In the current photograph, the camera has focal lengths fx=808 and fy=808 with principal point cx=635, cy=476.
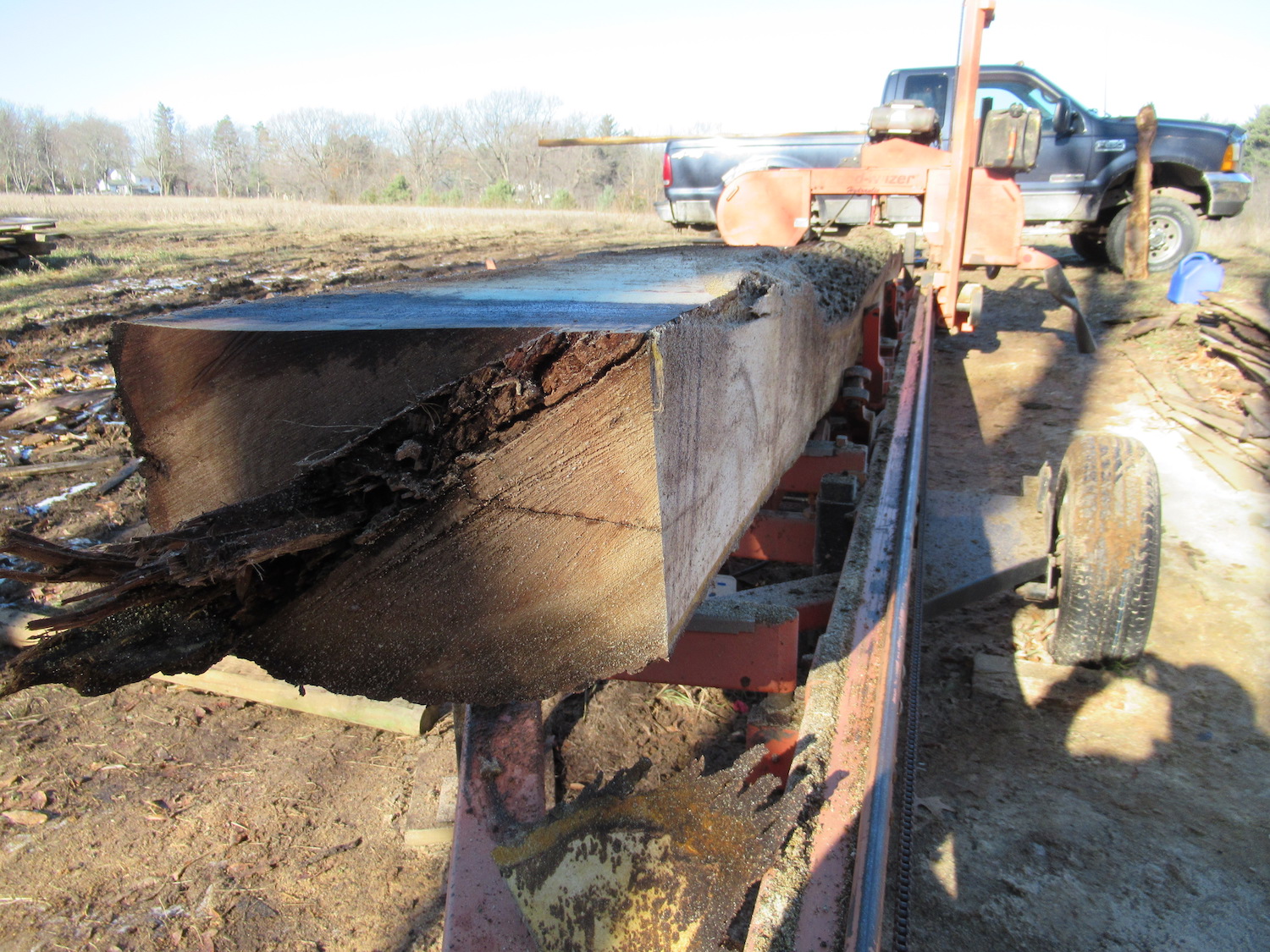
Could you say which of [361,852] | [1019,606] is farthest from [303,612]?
[1019,606]

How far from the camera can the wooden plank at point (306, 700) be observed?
8.67 ft

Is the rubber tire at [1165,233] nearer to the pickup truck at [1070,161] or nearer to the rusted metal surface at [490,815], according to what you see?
A: the pickup truck at [1070,161]

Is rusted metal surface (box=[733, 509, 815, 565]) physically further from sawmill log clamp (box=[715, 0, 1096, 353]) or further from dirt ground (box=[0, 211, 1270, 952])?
sawmill log clamp (box=[715, 0, 1096, 353])

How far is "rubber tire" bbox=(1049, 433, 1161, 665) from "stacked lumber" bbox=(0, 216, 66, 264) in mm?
13580

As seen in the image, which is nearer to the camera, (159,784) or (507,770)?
(507,770)

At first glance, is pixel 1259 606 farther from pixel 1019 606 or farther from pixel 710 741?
pixel 710 741

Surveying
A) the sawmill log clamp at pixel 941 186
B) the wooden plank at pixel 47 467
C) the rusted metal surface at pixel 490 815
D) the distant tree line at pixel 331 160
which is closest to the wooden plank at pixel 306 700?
the rusted metal surface at pixel 490 815

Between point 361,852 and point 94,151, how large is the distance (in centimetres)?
8123

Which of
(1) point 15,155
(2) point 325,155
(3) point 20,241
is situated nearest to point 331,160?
(2) point 325,155

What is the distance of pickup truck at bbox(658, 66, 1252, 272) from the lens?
9406 mm

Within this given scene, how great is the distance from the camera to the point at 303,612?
46.7 inches

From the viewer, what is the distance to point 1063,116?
962 centimetres

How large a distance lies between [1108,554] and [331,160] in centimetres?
6107

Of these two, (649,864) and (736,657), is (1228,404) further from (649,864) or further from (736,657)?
(649,864)
